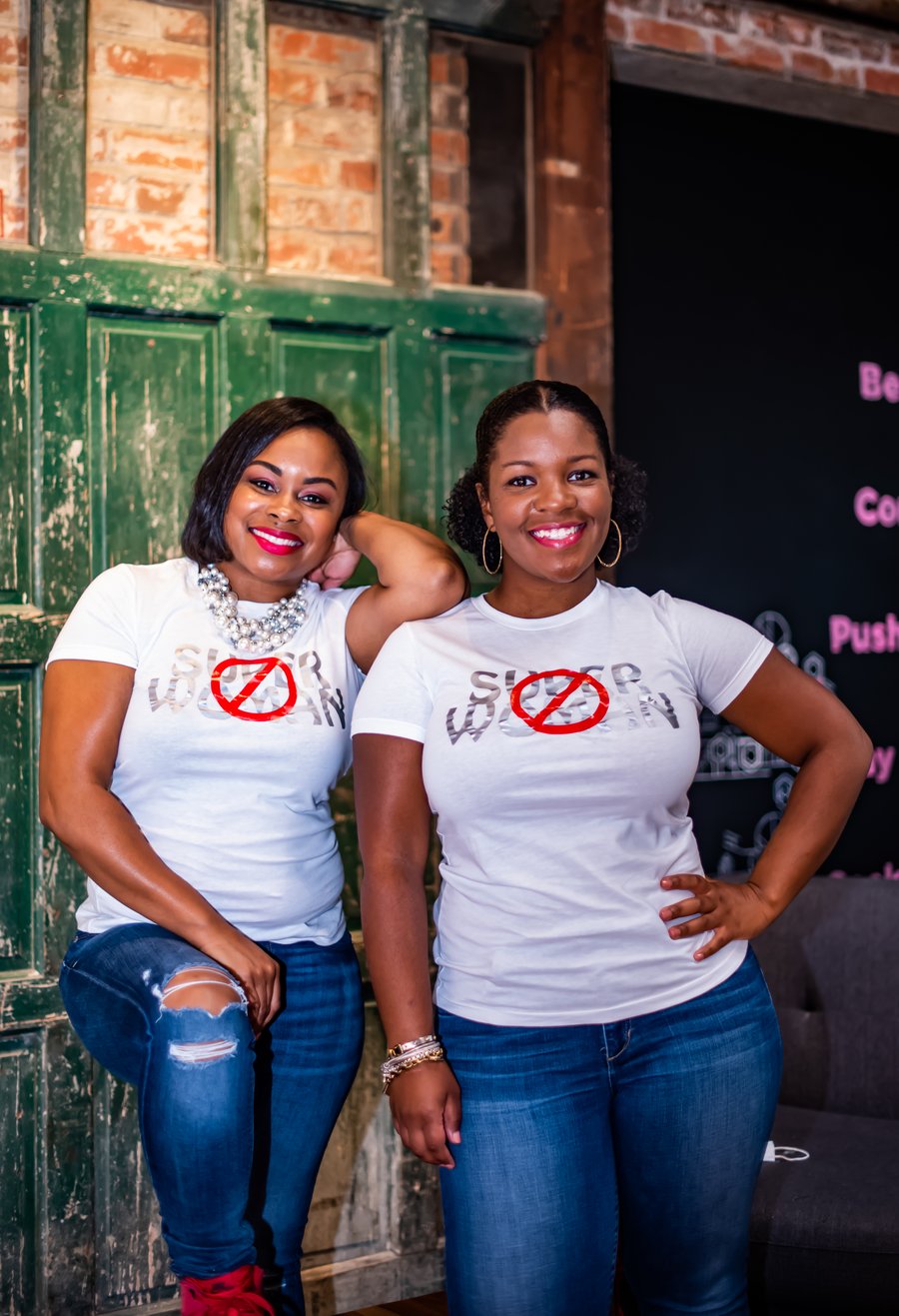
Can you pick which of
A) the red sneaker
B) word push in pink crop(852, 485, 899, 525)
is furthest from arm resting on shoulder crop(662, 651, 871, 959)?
word push in pink crop(852, 485, 899, 525)

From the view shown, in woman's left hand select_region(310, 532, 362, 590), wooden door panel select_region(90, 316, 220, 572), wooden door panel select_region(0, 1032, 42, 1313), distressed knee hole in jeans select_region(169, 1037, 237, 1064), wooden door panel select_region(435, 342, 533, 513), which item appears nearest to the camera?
distressed knee hole in jeans select_region(169, 1037, 237, 1064)

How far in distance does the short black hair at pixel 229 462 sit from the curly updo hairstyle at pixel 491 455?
28 centimetres

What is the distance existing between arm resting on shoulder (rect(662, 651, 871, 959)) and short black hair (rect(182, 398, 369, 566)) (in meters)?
0.87

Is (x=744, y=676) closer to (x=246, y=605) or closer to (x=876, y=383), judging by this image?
(x=246, y=605)

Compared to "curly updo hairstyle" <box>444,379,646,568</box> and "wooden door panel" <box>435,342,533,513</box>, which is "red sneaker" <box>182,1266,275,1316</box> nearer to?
"curly updo hairstyle" <box>444,379,646,568</box>

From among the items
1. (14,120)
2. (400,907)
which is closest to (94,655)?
(400,907)

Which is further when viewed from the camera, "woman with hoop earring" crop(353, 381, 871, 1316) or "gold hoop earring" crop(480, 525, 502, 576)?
"gold hoop earring" crop(480, 525, 502, 576)

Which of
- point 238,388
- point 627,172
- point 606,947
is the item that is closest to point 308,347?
point 238,388

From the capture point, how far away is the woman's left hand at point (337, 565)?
7.69 feet

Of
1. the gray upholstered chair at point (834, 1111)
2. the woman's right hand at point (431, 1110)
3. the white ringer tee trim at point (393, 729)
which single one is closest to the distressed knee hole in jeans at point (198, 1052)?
the woman's right hand at point (431, 1110)

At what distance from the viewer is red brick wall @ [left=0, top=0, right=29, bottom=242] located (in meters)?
2.69

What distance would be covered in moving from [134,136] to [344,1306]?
2.74m

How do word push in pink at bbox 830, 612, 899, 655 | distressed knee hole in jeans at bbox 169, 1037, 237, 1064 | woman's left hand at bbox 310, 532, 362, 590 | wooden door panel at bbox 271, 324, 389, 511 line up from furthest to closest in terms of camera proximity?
word push in pink at bbox 830, 612, 899, 655 < wooden door panel at bbox 271, 324, 389, 511 < woman's left hand at bbox 310, 532, 362, 590 < distressed knee hole in jeans at bbox 169, 1037, 237, 1064

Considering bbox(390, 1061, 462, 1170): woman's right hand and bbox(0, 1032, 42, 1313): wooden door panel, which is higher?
bbox(390, 1061, 462, 1170): woman's right hand
